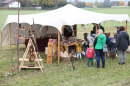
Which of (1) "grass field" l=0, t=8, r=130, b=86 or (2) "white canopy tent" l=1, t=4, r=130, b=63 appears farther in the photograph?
(2) "white canopy tent" l=1, t=4, r=130, b=63

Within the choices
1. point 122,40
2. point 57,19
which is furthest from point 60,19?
point 122,40

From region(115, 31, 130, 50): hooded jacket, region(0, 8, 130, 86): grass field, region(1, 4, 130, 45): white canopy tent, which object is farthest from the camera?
region(1, 4, 130, 45): white canopy tent

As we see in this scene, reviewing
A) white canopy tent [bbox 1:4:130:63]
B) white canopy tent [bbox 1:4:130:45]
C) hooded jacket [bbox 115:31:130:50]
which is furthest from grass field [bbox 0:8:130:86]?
white canopy tent [bbox 1:4:130:45]

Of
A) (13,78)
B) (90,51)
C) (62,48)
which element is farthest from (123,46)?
(13,78)

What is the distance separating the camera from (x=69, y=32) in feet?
29.5

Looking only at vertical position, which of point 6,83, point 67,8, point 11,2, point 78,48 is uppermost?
point 11,2

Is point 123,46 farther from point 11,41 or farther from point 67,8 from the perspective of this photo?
point 11,41

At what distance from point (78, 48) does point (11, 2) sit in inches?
2822

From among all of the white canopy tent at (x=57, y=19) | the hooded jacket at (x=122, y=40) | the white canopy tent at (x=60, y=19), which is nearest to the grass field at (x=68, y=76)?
the hooded jacket at (x=122, y=40)

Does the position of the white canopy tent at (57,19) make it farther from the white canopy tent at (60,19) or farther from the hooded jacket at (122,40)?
the hooded jacket at (122,40)

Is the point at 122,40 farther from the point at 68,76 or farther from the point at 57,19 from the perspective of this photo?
the point at 57,19

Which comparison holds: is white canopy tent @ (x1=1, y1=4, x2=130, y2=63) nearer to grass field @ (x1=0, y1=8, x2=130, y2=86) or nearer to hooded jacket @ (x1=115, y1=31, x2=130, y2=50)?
grass field @ (x1=0, y1=8, x2=130, y2=86)

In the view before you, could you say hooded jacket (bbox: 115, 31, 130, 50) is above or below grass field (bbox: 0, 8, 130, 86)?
above

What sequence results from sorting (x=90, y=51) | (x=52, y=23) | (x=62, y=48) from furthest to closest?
(x=62, y=48), (x=52, y=23), (x=90, y=51)
